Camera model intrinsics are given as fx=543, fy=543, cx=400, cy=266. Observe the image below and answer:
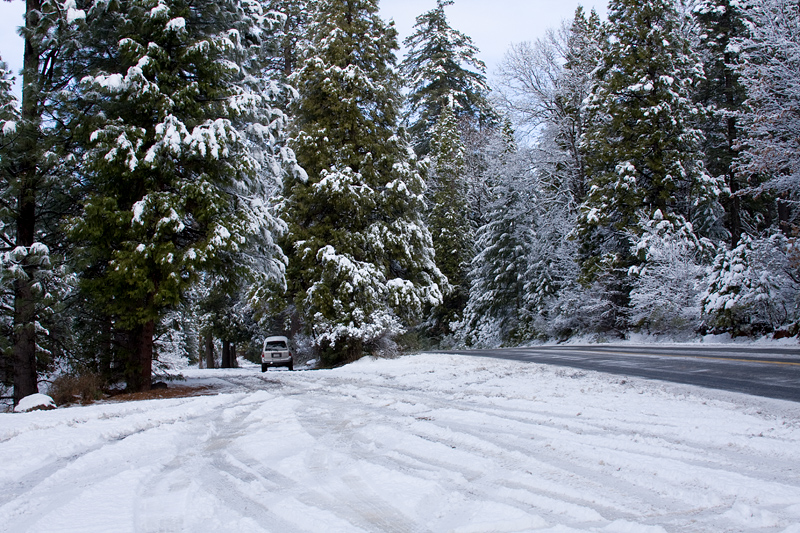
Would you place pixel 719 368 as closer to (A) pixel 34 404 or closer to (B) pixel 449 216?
(A) pixel 34 404

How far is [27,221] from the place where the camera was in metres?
11.6

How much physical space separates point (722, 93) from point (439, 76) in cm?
2362

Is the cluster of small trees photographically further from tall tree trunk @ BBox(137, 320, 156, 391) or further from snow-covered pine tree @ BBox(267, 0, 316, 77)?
tall tree trunk @ BBox(137, 320, 156, 391)

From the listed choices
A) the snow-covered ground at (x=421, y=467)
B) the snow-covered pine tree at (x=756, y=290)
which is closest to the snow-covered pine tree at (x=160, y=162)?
the snow-covered ground at (x=421, y=467)

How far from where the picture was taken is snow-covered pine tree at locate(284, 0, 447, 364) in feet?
60.0

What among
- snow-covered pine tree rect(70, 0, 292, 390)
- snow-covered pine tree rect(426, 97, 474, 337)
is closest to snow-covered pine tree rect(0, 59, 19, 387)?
snow-covered pine tree rect(70, 0, 292, 390)

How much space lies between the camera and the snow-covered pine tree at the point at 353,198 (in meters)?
18.3

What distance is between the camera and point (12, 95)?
11.2m

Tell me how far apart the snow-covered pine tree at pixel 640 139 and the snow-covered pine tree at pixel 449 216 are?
13251 millimetres

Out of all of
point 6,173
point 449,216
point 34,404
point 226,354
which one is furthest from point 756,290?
point 226,354

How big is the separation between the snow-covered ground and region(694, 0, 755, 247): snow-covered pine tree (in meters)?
21.5

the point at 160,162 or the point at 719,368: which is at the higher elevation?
the point at 160,162

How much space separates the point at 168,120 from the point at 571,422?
9.77 meters

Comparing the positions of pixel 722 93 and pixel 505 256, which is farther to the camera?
pixel 505 256
